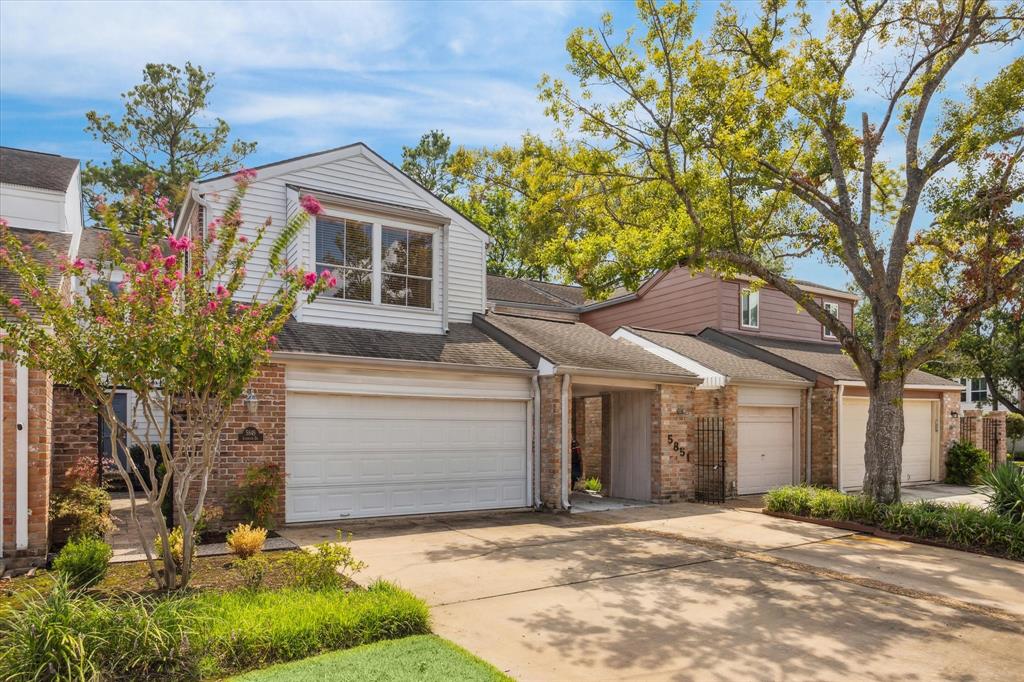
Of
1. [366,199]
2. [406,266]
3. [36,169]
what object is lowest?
[406,266]

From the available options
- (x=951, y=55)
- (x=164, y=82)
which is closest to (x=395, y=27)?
(x=951, y=55)

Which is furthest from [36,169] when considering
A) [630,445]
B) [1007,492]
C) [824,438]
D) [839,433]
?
[1007,492]

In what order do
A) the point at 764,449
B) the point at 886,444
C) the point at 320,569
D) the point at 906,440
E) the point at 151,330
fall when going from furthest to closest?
the point at 906,440, the point at 764,449, the point at 886,444, the point at 320,569, the point at 151,330

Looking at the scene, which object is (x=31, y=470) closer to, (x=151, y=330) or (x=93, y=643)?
(x=151, y=330)

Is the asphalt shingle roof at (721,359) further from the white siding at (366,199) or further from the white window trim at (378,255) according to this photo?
the white window trim at (378,255)

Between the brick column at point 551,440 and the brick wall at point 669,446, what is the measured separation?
2.77 meters

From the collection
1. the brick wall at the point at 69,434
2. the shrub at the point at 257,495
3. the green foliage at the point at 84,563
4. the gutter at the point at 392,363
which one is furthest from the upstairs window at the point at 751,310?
the green foliage at the point at 84,563

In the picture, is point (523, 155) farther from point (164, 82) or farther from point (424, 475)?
point (164, 82)

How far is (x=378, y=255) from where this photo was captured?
1347cm

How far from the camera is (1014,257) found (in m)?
12.4

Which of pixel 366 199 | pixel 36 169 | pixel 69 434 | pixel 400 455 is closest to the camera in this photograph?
pixel 69 434

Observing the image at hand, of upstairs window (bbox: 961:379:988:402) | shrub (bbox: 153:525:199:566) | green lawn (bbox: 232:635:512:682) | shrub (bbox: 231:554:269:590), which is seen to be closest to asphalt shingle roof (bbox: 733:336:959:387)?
green lawn (bbox: 232:635:512:682)

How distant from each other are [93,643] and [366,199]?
11.0m

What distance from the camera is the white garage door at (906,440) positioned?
17.6 m
